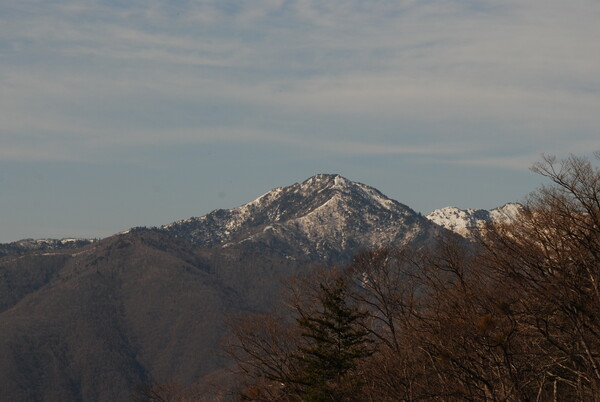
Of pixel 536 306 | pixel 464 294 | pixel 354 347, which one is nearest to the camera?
pixel 536 306

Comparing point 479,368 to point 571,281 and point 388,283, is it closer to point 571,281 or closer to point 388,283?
point 571,281

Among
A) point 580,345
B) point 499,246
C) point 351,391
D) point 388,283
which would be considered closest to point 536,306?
point 580,345

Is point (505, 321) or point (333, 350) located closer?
point (505, 321)

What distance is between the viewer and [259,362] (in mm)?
67125

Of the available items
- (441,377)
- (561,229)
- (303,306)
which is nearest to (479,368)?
(441,377)

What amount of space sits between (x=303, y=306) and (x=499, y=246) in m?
22.7

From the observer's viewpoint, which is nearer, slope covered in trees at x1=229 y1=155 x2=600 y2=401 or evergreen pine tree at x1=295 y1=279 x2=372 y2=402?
slope covered in trees at x1=229 y1=155 x2=600 y2=401

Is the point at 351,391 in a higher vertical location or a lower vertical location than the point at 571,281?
lower

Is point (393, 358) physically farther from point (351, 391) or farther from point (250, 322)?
point (250, 322)

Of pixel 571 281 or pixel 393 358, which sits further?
pixel 393 358

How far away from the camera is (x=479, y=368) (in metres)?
45.0

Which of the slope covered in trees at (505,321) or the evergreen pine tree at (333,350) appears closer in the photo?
the slope covered in trees at (505,321)

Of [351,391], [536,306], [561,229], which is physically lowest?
[351,391]

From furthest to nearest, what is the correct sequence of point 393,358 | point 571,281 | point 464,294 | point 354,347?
point 354,347 < point 393,358 < point 464,294 < point 571,281
